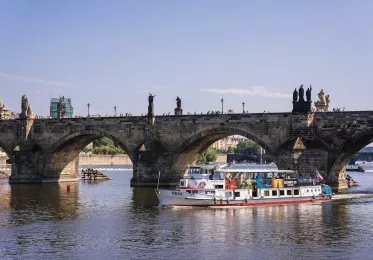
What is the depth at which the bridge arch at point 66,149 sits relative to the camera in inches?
3290

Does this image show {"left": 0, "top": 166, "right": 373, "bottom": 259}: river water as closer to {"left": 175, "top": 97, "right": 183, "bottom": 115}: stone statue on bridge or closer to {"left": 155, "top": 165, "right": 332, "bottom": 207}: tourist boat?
{"left": 155, "top": 165, "right": 332, "bottom": 207}: tourist boat

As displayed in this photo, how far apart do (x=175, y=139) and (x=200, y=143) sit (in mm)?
3082

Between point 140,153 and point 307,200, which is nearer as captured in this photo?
point 307,200

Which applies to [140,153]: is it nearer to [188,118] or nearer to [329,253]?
[188,118]

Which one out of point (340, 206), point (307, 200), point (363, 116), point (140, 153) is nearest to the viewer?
point (340, 206)

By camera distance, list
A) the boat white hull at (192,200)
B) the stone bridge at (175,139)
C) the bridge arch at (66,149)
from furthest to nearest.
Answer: the bridge arch at (66,149) → the stone bridge at (175,139) → the boat white hull at (192,200)

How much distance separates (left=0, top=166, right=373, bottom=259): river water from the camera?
1395 inches

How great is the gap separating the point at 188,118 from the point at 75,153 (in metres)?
21.0

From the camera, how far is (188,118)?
250 ft

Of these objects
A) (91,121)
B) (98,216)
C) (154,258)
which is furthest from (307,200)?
(91,121)

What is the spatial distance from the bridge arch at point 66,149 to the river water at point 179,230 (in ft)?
72.5

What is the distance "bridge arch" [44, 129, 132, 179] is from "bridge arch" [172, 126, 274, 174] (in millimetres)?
8707

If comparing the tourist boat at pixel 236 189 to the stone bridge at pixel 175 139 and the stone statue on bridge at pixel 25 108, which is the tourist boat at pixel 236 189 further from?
the stone statue on bridge at pixel 25 108

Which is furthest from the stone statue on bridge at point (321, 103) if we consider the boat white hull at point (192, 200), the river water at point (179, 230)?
the boat white hull at point (192, 200)
